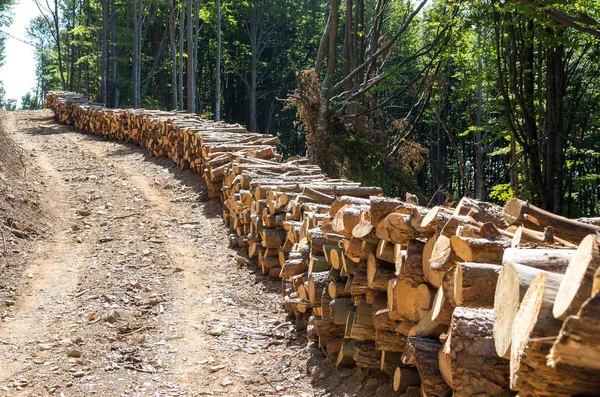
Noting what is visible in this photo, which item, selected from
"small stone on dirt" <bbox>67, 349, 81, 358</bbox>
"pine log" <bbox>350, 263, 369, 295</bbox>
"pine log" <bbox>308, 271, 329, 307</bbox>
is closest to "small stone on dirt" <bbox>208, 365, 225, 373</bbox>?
"pine log" <bbox>308, 271, 329, 307</bbox>

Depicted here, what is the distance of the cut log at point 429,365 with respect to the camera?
3.76 meters

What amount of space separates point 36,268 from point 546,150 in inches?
439

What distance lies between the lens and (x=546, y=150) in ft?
50.4

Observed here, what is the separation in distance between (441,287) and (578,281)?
1491 mm

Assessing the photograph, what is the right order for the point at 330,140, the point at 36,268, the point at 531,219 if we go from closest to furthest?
the point at 531,219 < the point at 36,268 < the point at 330,140

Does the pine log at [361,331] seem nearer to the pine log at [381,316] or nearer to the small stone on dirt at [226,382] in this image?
the pine log at [381,316]

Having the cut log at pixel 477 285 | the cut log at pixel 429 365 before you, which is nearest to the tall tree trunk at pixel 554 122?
the cut log at pixel 429 365

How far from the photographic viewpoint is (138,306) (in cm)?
728

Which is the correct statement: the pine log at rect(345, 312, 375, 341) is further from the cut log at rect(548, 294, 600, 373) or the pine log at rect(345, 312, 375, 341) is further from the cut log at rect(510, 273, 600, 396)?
the cut log at rect(548, 294, 600, 373)

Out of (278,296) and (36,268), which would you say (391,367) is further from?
(36,268)

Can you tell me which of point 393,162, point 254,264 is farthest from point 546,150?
point 254,264

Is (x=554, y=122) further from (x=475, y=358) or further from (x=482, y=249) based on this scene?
(x=475, y=358)

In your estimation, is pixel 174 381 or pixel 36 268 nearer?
pixel 174 381

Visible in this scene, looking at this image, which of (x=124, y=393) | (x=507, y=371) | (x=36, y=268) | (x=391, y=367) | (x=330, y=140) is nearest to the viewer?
(x=507, y=371)
